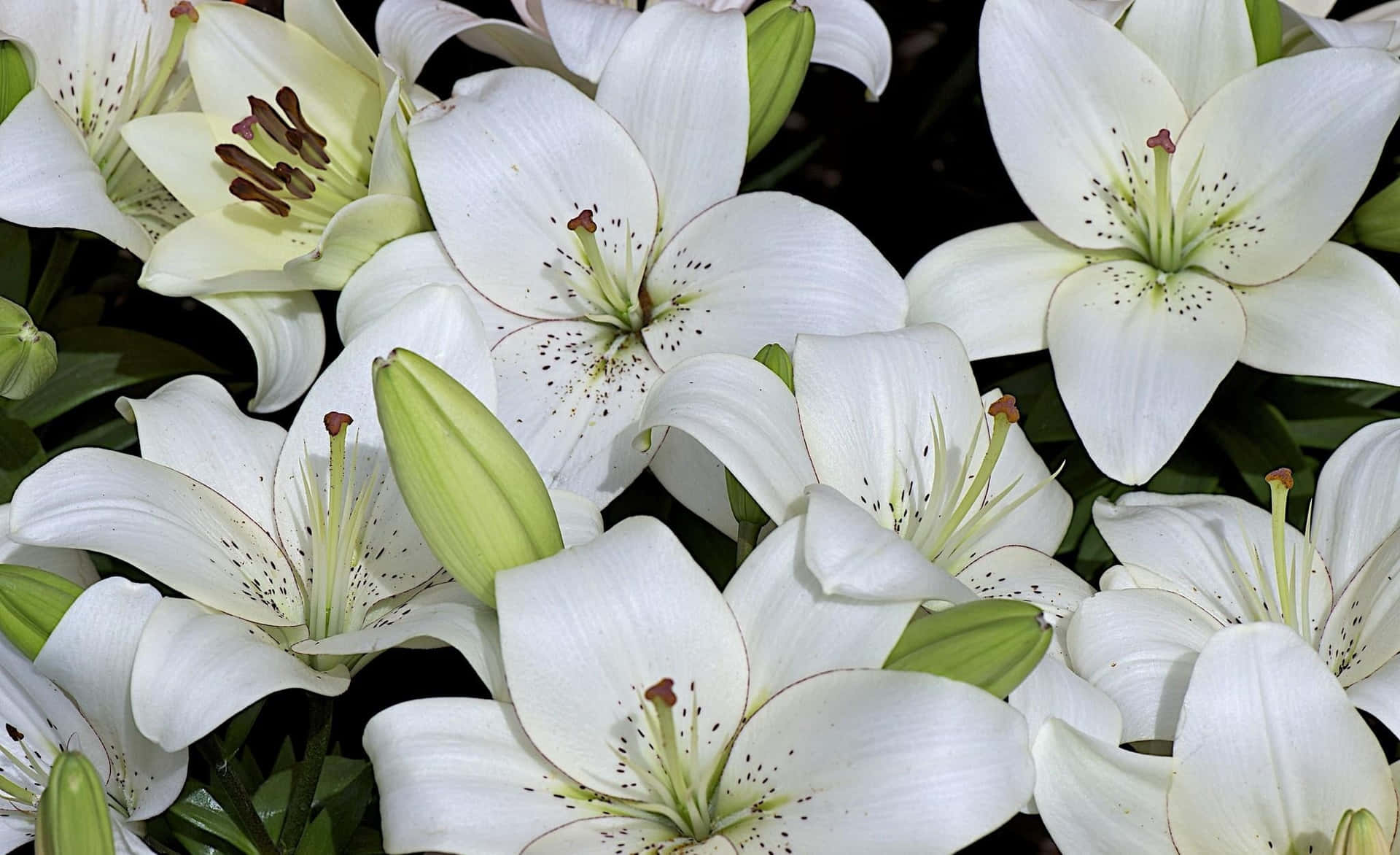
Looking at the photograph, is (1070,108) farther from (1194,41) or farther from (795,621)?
(795,621)

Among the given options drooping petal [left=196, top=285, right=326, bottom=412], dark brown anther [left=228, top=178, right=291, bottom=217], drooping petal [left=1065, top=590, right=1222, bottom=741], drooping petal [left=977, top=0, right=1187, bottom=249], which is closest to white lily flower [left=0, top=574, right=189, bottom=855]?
drooping petal [left=196, top=285, right=326, bottom=412]

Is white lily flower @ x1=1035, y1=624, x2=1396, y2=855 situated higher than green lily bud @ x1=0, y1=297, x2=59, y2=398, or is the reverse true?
green lily bud @ x1=0, y1=297, x2=59, y2=398

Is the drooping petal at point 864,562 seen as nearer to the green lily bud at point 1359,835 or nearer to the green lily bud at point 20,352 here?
the green lily bud at point 1359,835

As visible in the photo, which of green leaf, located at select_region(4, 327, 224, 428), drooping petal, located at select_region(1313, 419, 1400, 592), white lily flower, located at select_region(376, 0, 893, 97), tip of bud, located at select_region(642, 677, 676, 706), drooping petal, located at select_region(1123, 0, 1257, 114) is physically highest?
white lily flower, located at select_region(376, 0, 893, 97)

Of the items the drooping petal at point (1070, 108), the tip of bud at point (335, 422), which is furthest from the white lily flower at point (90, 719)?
the drooping petal at point (1070, 108)

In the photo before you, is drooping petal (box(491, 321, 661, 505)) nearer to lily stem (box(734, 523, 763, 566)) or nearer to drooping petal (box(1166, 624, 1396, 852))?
lily stem (box(734, 523, 763, 566))

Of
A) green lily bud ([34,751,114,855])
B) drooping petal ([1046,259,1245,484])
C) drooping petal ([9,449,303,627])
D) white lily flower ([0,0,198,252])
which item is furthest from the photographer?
white lily flower ([0,0,198,252])

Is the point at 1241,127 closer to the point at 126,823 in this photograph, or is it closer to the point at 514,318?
the point at 514,318

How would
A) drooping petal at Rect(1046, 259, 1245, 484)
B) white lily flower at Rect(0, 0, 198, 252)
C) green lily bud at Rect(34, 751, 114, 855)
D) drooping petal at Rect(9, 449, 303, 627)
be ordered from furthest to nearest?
1. white lily flower at Rect(0, 0, 198, 252)
2. drooping petal at Rect(1046, 259, 1245, 484)
3. drooping petal at Rect(9, 449, 303, 627)
4. green lily bud at Rect(34, 751, 114, 855)
